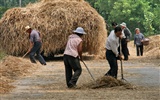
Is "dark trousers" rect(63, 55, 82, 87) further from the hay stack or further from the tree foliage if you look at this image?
the tree foliage

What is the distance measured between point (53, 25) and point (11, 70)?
8.59 m

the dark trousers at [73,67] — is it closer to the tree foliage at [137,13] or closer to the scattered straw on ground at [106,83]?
the scattered straw on ground at [106,83]

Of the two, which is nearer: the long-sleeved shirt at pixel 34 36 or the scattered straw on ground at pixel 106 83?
the scattered straw on ground at pixel 106 83

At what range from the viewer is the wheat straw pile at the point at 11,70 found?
1431cm

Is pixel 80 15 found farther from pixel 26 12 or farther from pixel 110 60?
pixel 110 60

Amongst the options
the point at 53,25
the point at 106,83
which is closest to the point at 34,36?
the point at 53,25

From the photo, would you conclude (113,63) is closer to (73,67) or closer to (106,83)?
(106,83)

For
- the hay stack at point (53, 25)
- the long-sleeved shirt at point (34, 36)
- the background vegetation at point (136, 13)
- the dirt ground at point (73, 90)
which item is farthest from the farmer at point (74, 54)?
the background vegetation at point (136, 13)

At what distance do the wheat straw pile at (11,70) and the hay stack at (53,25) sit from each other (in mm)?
5486

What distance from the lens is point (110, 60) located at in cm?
1420

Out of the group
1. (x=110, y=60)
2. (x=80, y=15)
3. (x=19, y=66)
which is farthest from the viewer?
(x=80, y=15)

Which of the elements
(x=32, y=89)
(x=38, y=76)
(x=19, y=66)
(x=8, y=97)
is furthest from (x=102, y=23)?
(x=8, y=97)

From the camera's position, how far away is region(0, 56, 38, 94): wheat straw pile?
563 inches

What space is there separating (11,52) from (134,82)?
1269 cm
